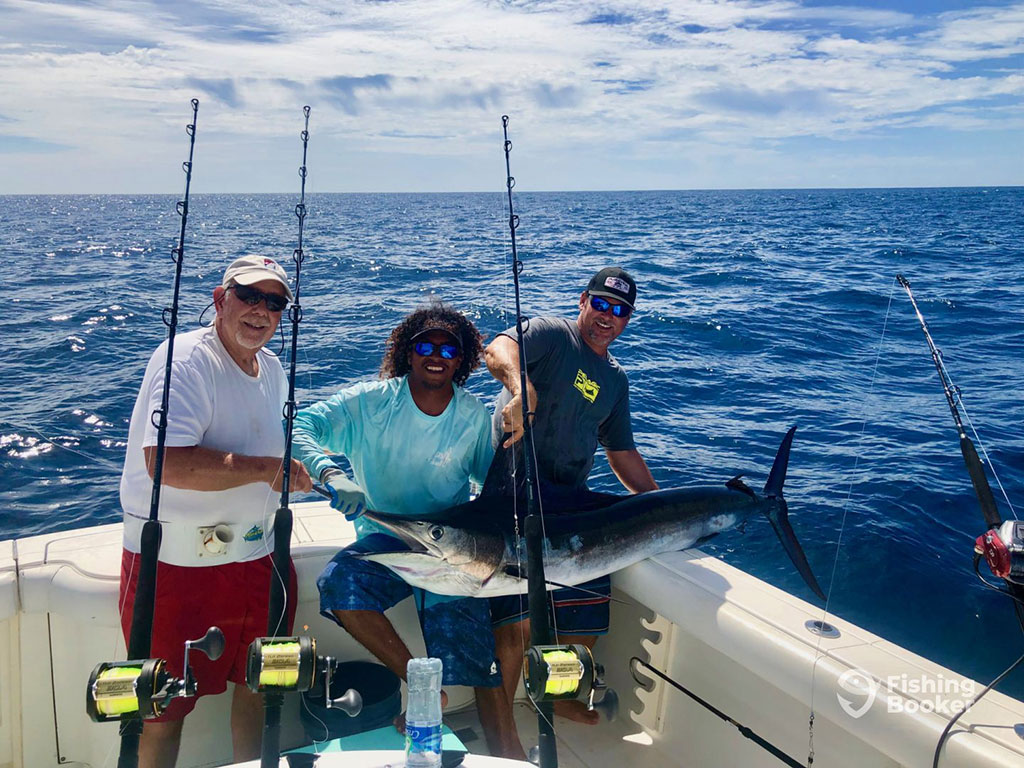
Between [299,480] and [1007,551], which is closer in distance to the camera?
[1007,551]

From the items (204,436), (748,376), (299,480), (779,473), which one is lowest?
(748,376)

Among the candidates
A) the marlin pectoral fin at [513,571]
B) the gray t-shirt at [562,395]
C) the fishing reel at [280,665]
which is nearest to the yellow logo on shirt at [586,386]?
the gray t-shirt at [562,395]

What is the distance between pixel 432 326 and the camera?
261cm

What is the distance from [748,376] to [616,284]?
590 cm

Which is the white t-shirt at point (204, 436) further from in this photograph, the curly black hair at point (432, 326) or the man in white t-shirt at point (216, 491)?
the curly black hair at point (432, 326)

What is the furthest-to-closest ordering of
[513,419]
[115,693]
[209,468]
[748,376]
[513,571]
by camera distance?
[748,376] < [513,419] < [513,571] < [209,468] < [115,693]

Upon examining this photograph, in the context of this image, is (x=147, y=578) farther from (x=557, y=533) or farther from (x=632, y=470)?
(x=632, y=470)

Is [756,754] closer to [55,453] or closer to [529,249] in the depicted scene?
[55,453]

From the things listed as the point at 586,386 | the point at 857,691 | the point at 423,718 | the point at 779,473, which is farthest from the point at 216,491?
the point at 779,473

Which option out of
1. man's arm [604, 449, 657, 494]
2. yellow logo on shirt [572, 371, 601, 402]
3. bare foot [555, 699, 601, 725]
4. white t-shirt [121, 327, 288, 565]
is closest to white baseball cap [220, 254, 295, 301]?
white t-shirt [121, 327, 288, 565]

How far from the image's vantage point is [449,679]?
2.50m

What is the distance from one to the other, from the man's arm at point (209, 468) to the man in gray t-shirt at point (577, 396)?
857 millimetres

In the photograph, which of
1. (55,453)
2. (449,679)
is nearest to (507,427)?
(449,679)

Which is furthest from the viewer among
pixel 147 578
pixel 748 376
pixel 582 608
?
pixel 748 376
